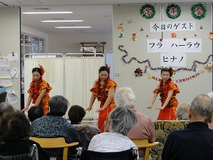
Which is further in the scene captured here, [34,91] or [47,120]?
[34,91]

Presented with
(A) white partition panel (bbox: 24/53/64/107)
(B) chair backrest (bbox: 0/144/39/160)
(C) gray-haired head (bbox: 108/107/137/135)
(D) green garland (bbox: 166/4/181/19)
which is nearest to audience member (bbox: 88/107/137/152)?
(C) gray-haired head (bbox: 108/107/137/135)

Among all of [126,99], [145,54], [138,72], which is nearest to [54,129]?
[126,99]

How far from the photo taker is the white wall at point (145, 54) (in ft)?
21.7

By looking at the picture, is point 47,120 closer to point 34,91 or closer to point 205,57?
point 34,91

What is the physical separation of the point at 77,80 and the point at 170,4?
232 centimetres

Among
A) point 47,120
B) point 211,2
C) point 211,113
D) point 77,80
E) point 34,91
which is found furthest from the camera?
point 77,80

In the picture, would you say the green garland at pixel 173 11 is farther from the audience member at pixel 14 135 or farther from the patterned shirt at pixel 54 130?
the audience member at pixel 14 135

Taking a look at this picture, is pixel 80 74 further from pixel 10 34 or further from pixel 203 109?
pixel 203 109

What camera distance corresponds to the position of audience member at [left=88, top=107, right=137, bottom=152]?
2.32 m

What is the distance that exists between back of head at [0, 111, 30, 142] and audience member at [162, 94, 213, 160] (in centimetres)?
93

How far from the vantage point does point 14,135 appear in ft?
7.44

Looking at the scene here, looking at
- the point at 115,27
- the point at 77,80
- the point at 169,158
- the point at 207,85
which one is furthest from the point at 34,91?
the point at 169,158

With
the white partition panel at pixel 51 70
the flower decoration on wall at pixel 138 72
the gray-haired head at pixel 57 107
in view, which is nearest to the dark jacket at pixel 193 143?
the gray-haired head at pixel 57 107

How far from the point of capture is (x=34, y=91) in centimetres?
580
